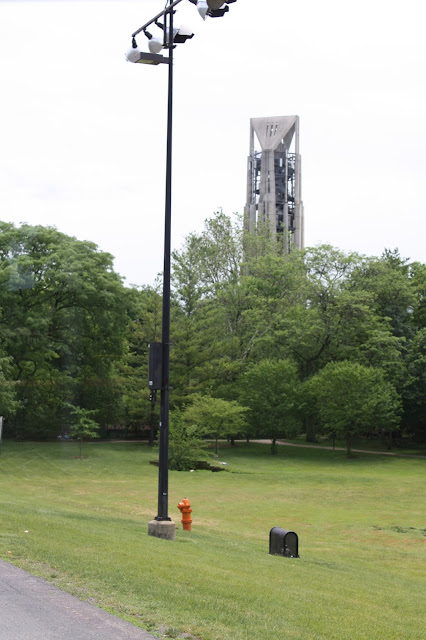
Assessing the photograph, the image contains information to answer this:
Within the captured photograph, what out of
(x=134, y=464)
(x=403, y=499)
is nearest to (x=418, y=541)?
(x=403, y=499)

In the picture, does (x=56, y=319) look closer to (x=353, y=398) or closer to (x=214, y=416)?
(x=214, y=416)

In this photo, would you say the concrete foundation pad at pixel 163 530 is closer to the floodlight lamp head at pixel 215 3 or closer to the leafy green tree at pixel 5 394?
the floodlight lamp head at pixel 215 3

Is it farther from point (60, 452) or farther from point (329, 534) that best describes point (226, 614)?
point (60, 452)

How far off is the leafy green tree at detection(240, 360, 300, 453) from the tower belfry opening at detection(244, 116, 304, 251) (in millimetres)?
62035

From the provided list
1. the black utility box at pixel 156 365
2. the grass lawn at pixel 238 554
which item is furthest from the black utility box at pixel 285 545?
the black utility box at pixel 156 365

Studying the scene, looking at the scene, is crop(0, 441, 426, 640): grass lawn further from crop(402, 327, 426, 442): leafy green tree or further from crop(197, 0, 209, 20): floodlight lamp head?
crop(402, 327, 426, 442): leafy green tree

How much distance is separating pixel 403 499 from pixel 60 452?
23.8 m

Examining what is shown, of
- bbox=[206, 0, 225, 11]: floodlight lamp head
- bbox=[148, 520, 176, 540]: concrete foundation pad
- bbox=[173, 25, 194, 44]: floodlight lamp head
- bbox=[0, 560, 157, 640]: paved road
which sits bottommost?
bbox=[148, 520, 176, 540]: concrete foundation pad

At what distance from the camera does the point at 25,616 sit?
19.4 feet

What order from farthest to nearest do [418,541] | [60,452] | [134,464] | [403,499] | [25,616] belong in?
[60,452] → [134,464] → [403,499] → [418,541] → [25,616]

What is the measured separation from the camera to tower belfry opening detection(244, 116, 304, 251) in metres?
108

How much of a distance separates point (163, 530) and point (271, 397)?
3521cm

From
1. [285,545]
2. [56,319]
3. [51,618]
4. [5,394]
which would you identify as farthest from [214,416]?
[51,618]

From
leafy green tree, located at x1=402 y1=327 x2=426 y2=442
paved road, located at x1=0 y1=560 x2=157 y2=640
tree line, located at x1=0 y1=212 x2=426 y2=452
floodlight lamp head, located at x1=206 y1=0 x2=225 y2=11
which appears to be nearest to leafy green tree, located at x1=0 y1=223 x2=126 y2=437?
tree line, located at x1=0 y1=212 x2=426 y2=452
